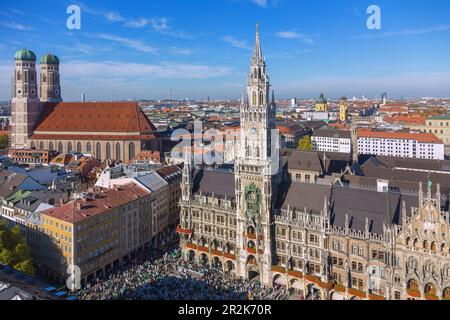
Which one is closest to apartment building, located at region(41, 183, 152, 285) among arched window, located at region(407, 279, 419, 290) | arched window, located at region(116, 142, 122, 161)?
arched window, located at region(407, 279, 419, 290)

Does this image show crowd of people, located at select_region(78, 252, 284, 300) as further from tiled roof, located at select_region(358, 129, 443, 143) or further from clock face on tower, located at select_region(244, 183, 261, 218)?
tiled roof, located at select_region(358, 129, 443, 143)

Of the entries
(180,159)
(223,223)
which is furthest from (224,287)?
(180,159)

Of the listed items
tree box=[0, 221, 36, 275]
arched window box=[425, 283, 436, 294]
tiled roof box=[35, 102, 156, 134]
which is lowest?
arched window box=[425, 283, 436, 294]

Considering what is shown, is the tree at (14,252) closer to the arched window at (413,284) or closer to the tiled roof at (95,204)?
the tiled roof at (95,204)

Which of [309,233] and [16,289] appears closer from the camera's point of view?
[16,289]

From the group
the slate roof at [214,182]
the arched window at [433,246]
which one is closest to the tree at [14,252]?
the slate roof at [214,182]

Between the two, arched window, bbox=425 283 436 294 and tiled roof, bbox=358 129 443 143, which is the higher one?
tiled roof, bbox=358 129 443 143
